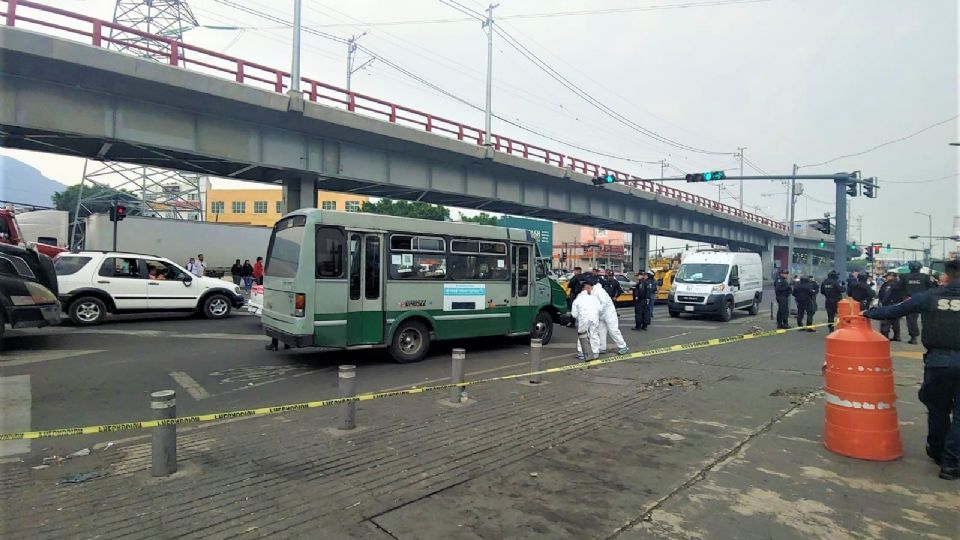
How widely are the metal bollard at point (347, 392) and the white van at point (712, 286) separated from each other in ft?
49.6

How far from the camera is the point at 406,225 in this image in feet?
30.7

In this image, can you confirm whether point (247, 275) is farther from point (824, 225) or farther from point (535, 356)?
point (824, 225)

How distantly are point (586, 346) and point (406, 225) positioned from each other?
4.13m

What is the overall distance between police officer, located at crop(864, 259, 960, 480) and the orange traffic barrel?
0.26 metres

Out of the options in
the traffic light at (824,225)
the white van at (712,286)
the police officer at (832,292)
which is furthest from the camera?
the traffic light at (824,225)

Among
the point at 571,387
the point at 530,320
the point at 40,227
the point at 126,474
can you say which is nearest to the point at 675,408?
the point at 571,387

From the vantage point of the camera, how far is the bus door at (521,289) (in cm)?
1101

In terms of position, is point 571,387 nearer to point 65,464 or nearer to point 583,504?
point 583,504

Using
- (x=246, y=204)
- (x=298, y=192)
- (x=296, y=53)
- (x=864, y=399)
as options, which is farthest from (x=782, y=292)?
(x=246, y=204)

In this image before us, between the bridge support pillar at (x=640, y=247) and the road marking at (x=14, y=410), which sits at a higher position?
the bridge support pillar at (x=640, y=247)

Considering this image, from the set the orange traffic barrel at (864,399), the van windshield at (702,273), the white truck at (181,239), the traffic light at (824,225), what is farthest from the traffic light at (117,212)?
the traffic light at (824,225)

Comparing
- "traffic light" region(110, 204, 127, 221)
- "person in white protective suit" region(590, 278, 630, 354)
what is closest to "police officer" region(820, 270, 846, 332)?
"person in white protective suit" region(590, 278, 630, 354)

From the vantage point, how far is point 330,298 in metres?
8.39

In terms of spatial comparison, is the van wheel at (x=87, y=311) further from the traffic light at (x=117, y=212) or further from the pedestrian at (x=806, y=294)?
the pedestrian at (x=806, y=294)
